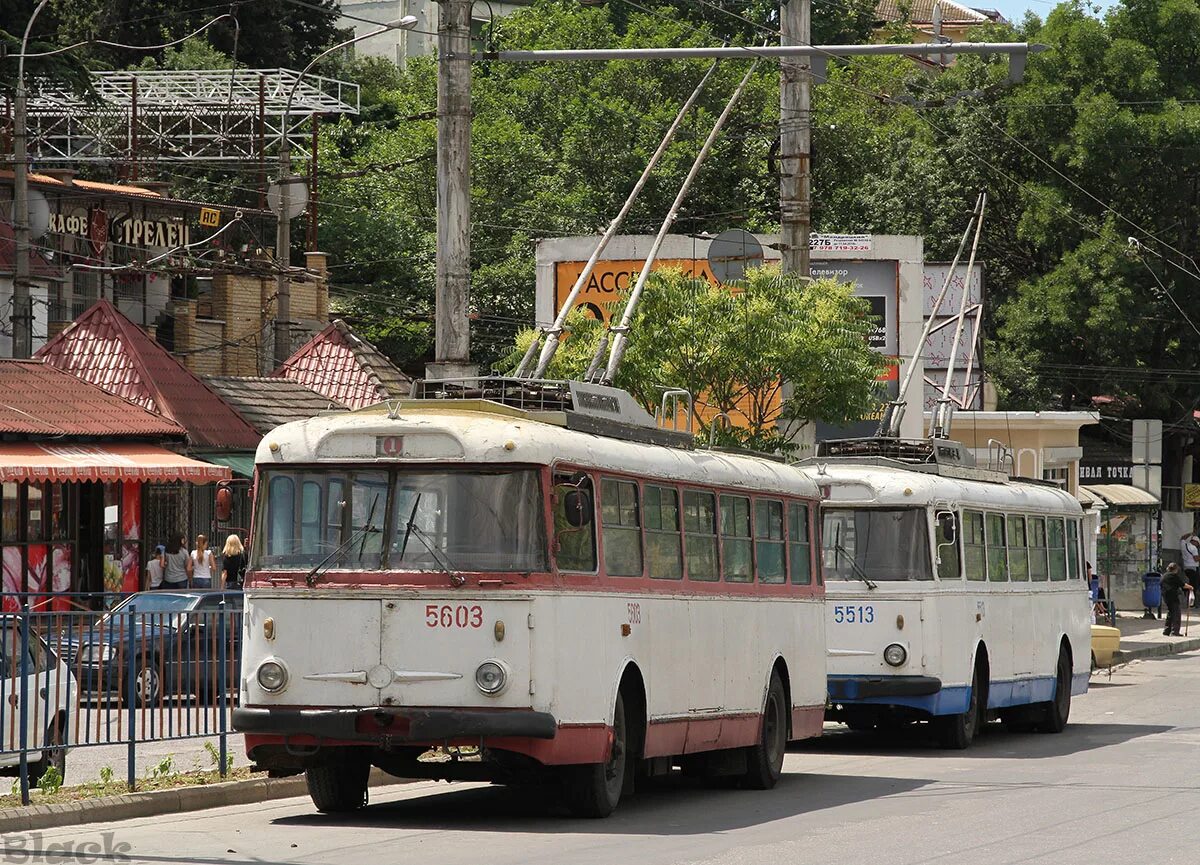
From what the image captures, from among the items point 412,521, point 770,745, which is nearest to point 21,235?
point 770,745

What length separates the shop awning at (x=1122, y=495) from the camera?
45.9 meters

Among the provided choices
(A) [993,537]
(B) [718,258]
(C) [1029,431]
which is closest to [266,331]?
(C) [1029,431]

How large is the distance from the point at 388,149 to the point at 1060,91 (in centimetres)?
2135

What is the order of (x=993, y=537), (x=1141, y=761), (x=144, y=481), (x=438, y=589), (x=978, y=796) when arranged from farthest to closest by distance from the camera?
(x=144, y=481)
(x=993, y=537)
(x=1141, y=761)
(x=978, y=796)
(x=438, y=589)

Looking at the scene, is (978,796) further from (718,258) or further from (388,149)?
(388,149)

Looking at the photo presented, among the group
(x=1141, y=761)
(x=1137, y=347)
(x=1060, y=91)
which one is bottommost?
(x=1141, y=761)

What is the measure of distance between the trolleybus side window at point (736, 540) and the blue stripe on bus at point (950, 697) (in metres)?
3.51

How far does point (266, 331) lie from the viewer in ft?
167

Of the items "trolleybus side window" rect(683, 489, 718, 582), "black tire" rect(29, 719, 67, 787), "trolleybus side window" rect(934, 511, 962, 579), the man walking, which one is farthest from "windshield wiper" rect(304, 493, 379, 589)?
the man walking

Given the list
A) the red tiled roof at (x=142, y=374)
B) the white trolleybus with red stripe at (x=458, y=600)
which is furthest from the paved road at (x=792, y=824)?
the red tiled roof at (x=142, y=374)

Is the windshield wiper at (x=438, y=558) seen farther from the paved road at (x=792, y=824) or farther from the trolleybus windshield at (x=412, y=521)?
the paved road at (x=792, y=824)

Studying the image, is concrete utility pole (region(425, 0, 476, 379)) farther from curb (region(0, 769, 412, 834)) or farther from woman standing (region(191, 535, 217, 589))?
woman standing (region(191, 535, 217, 589))

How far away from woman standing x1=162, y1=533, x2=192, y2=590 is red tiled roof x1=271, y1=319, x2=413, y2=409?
Result: 7.94m

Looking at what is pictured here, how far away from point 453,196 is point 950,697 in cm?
686
